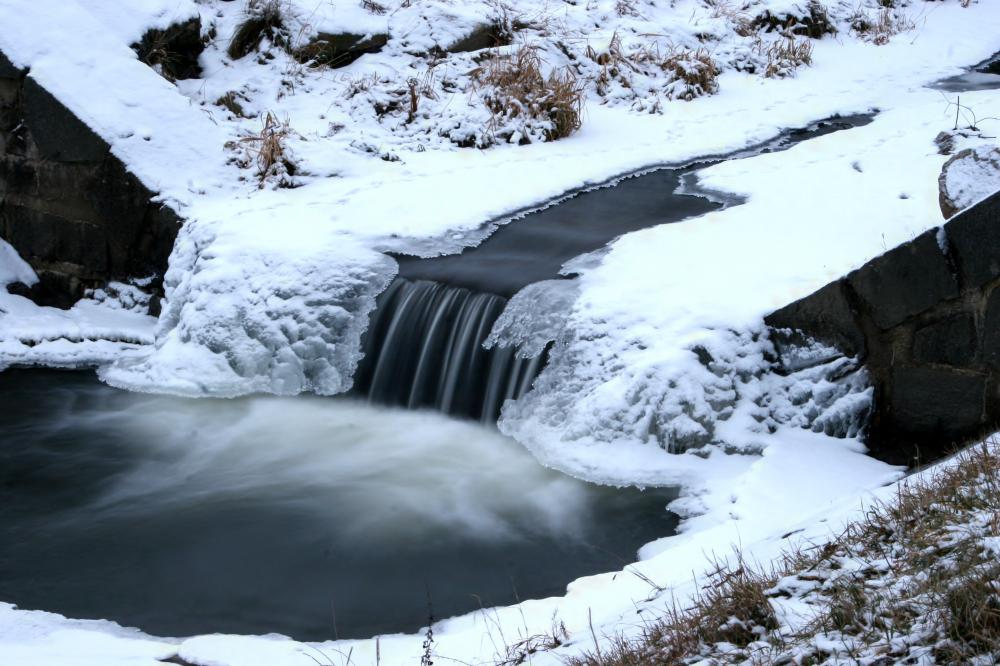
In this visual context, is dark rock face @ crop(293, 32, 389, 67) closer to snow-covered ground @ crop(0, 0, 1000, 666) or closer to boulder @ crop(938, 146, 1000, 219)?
snow-covered ground @ crop(0, 0, 1000, 666)

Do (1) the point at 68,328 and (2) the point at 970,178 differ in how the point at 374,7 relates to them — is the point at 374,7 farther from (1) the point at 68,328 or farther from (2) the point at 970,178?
(2) the point at 970,178

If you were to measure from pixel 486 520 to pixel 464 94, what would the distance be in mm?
6325

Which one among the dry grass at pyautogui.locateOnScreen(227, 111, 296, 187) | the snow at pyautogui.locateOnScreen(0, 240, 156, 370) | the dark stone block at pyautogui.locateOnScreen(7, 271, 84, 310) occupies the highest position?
the dry grass at pyautogui.locateOnScreen(227, 111, 296, 187)

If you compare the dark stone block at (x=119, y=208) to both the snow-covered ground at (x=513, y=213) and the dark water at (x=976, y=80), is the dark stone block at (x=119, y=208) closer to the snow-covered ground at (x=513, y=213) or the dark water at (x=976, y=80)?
the snow-covered ground at (x=513, y=213)

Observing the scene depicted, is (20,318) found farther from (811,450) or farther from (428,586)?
(811,450)

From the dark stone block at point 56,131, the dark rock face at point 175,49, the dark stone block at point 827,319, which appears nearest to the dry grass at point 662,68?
the dark rock face at point 175,49

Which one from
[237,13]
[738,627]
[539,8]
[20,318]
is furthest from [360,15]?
[738,627]

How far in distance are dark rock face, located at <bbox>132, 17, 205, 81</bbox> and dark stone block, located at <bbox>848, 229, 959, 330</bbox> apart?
7316mm

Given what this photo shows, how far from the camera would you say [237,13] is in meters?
11.5

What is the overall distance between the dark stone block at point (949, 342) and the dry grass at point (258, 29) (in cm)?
807

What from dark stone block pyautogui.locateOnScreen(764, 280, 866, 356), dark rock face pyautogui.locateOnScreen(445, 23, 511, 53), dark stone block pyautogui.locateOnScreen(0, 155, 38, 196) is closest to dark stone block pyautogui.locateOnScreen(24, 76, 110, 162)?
dark stone block pyautogui.locateOnScreen(0, 155, 38, 196)

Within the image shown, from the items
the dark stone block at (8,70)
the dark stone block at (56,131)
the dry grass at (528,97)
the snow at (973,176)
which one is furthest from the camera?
the dry grass at (528,97)

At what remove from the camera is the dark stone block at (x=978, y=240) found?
506 cm

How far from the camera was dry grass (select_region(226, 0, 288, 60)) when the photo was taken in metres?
11.2
